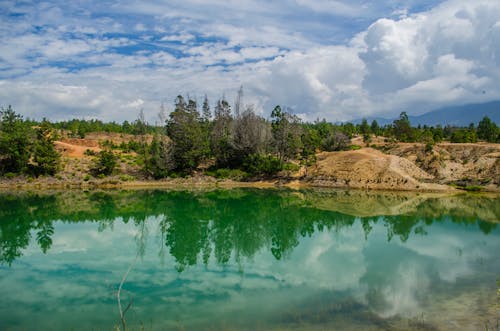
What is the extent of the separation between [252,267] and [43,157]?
4182cm

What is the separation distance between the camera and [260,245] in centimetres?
2070

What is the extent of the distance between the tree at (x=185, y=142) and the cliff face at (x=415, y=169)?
1577 cm

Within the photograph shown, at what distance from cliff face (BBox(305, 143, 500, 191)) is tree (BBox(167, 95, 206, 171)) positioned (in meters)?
15.8

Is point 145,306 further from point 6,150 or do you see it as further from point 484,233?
point 6,150

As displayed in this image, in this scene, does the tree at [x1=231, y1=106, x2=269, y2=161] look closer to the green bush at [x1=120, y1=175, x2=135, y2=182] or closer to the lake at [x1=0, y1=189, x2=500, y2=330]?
the green bush at [x1=120, y1=175, x2=135, y2=182]

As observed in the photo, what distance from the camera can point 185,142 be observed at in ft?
175

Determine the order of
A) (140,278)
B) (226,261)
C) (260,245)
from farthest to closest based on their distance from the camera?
1. (260,245)
2. (226,261)
3. (140,278)

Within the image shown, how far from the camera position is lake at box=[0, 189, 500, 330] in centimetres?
1121

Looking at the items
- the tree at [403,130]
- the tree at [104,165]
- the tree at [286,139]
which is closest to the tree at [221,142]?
the tree at [286,139]

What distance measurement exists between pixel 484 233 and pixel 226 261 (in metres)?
16.3

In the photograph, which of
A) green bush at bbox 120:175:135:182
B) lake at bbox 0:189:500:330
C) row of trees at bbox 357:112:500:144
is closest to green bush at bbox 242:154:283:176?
green bush at bbox 120:175:135:182

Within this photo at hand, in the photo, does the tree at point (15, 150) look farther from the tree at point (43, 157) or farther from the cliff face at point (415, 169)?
the cliff face at point (415, 169)

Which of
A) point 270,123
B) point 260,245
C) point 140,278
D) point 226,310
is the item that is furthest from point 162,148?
point 226,310

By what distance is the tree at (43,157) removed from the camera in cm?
4847
